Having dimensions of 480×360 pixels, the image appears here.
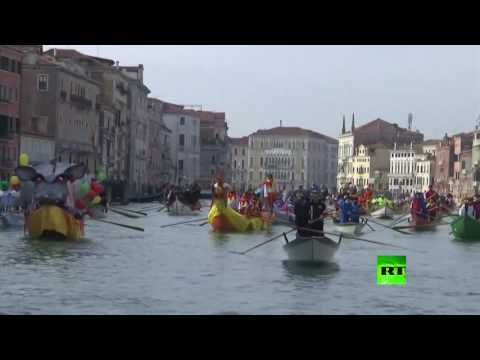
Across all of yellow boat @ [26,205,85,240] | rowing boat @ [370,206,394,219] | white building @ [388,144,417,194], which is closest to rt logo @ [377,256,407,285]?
yellow boat @ [26,205,85,240]

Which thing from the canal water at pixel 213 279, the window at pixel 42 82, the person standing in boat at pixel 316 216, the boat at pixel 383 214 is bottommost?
the canal water at pixel 213 279

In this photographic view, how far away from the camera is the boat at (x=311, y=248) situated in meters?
16.3

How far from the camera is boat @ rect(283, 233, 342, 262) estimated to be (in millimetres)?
16344

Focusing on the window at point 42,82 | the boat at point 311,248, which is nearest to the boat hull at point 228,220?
the boat at point 311,248

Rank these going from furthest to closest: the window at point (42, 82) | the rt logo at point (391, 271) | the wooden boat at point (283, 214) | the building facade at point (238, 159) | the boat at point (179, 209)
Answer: the building facade at point (238, 159) < the window at point (42, 82) < the boat at point (179, 209) < the wooden boat at point (283, 214) < the rt logo at point (391, 271)

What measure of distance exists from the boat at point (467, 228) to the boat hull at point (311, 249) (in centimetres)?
875

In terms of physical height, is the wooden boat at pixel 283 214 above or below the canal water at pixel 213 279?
above

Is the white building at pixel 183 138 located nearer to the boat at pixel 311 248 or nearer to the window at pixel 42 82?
the window at pixel 42 82

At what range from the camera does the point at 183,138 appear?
334 feet

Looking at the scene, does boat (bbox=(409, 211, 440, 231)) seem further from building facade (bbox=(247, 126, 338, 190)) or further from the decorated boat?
building facade (bbox=(247, 126, 338, 190))

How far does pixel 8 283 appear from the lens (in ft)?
45.0
